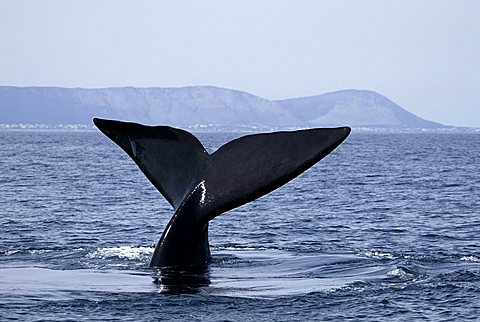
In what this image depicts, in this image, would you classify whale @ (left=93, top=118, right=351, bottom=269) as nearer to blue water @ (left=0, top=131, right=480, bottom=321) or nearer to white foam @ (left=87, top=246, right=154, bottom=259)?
blue water @ (left=0, top=131, right=480, bottom=321)

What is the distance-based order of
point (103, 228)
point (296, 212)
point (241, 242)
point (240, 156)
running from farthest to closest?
point (296, 212), point (103, 228), point (241, 242), point (240, 156)

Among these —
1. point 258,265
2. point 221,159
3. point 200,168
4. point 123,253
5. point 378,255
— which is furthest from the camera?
point 123,253

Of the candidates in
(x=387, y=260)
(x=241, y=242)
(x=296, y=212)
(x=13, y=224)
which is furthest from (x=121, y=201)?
(x=387, y=260)

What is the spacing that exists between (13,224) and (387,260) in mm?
11345

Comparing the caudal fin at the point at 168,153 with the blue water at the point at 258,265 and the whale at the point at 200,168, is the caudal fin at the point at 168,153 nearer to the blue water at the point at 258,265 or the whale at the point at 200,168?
the whale at the point at 200,168

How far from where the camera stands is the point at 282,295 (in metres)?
10.9

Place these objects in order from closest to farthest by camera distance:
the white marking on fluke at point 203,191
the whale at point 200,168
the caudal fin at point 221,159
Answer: the caudal fin at point 221,159
the whale at point 200,168
the white marking on fluke at point 203,191

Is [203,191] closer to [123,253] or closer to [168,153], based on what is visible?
[168,153]

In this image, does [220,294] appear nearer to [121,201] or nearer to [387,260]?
[387,260]

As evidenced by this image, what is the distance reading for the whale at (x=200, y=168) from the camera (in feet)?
33.7

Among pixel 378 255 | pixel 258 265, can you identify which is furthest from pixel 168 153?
pixel 378 255

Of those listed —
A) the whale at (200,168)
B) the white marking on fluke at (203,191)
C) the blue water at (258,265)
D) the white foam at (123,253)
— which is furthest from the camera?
Answer: the white foam at (123,253)

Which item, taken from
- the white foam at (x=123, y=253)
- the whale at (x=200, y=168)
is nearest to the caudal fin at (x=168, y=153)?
the whale at (x=200, y=168)

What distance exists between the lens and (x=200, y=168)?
11195mm
